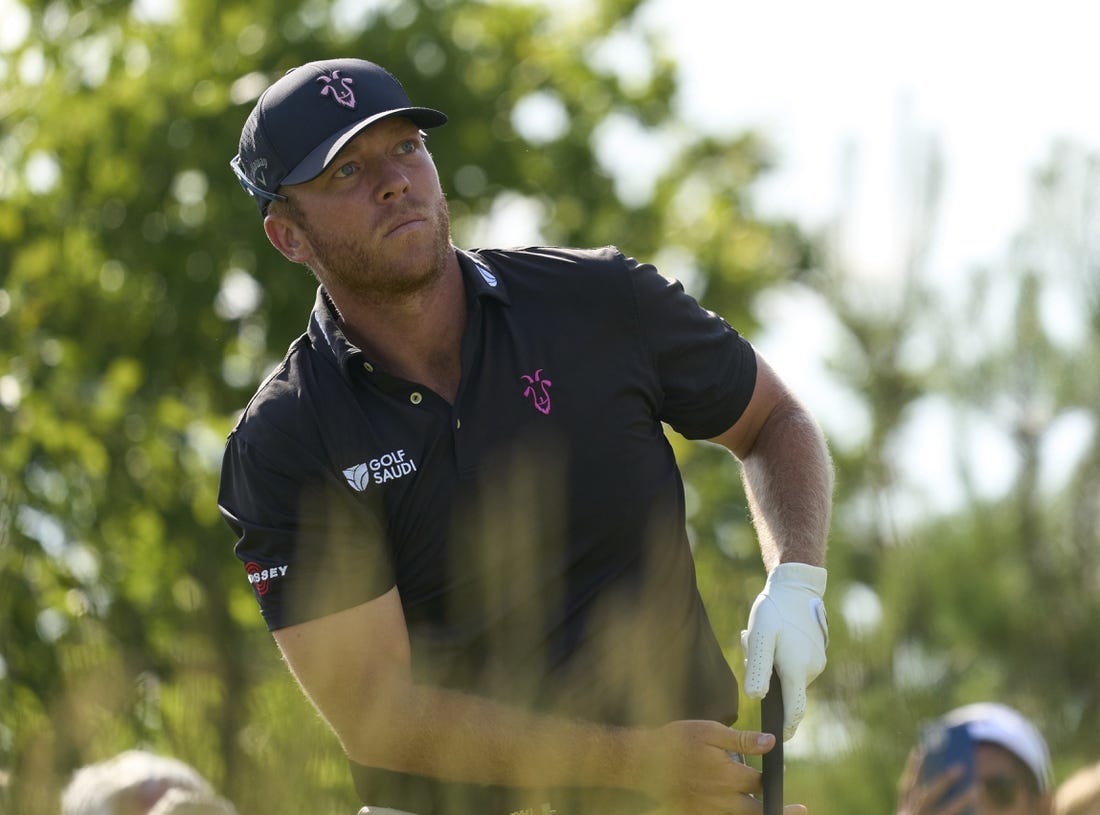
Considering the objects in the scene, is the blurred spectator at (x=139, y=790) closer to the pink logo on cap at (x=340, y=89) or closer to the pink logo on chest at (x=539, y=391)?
the pink logo on chest at (x=539, y=391)

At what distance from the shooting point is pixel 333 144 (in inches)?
151

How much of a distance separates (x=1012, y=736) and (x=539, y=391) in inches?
63.3

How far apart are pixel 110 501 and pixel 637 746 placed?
7633mm

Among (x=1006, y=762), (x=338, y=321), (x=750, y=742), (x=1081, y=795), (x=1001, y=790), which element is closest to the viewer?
(x=750, y=742)

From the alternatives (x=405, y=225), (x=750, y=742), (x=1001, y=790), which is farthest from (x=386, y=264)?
(x=1001, y=790)

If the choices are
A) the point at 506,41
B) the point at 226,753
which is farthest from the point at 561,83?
the point at 226,753

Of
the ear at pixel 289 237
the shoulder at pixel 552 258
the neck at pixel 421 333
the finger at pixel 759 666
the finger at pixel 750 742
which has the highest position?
the ear at pixel 289 237

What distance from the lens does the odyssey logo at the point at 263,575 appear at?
3.72m

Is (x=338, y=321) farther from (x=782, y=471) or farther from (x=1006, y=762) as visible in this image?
(x=1006, y=762)

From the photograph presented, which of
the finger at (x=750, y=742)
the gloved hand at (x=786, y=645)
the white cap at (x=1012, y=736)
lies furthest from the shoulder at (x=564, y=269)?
the white cap at (x=1012, y=736)

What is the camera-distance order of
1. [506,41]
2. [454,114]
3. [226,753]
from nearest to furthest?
1. [226,753]
2. [454,114]
3. [506,41]

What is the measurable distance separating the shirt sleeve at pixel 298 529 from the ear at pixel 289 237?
509 mm

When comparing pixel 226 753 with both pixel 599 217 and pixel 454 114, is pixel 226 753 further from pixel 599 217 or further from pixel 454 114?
pixel 599 217

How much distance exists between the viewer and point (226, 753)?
2676 mm
